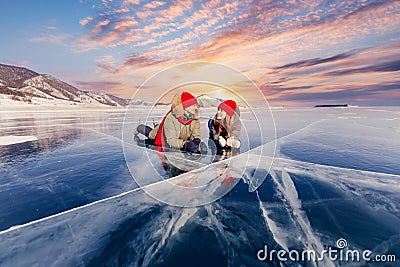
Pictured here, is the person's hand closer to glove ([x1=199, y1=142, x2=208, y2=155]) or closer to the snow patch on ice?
glove ([x1=199, y1=142, x2=208, y2=155])

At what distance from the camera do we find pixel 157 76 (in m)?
2.37

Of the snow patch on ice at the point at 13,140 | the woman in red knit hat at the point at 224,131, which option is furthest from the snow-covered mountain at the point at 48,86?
the woman in red knit hat at the point at 224,131

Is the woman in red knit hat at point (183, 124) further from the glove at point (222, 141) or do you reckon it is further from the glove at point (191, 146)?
the glove at point (222, 141)

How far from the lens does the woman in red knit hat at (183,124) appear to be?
9.40ft

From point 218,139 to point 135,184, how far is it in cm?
201

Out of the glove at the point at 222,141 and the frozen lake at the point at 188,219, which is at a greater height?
the glove at the point at 222,141

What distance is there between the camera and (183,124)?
3.32 m

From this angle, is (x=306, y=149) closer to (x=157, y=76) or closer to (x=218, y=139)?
(x=218, y=139)

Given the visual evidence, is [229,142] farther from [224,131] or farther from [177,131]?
[177,131]

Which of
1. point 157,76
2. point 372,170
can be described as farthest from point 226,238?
point 372,170

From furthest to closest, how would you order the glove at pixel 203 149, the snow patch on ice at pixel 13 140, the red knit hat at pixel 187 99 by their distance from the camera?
1. the snow patch on ice at pixel 13 140
2. the glove at pixel 203 149
3. the red knit hat at pixel 187 99

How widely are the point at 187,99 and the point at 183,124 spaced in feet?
2.02

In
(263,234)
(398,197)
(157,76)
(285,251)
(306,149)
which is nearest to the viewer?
(285,251)

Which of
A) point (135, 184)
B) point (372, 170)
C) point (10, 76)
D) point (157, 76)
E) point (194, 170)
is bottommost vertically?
point (135, 184)
